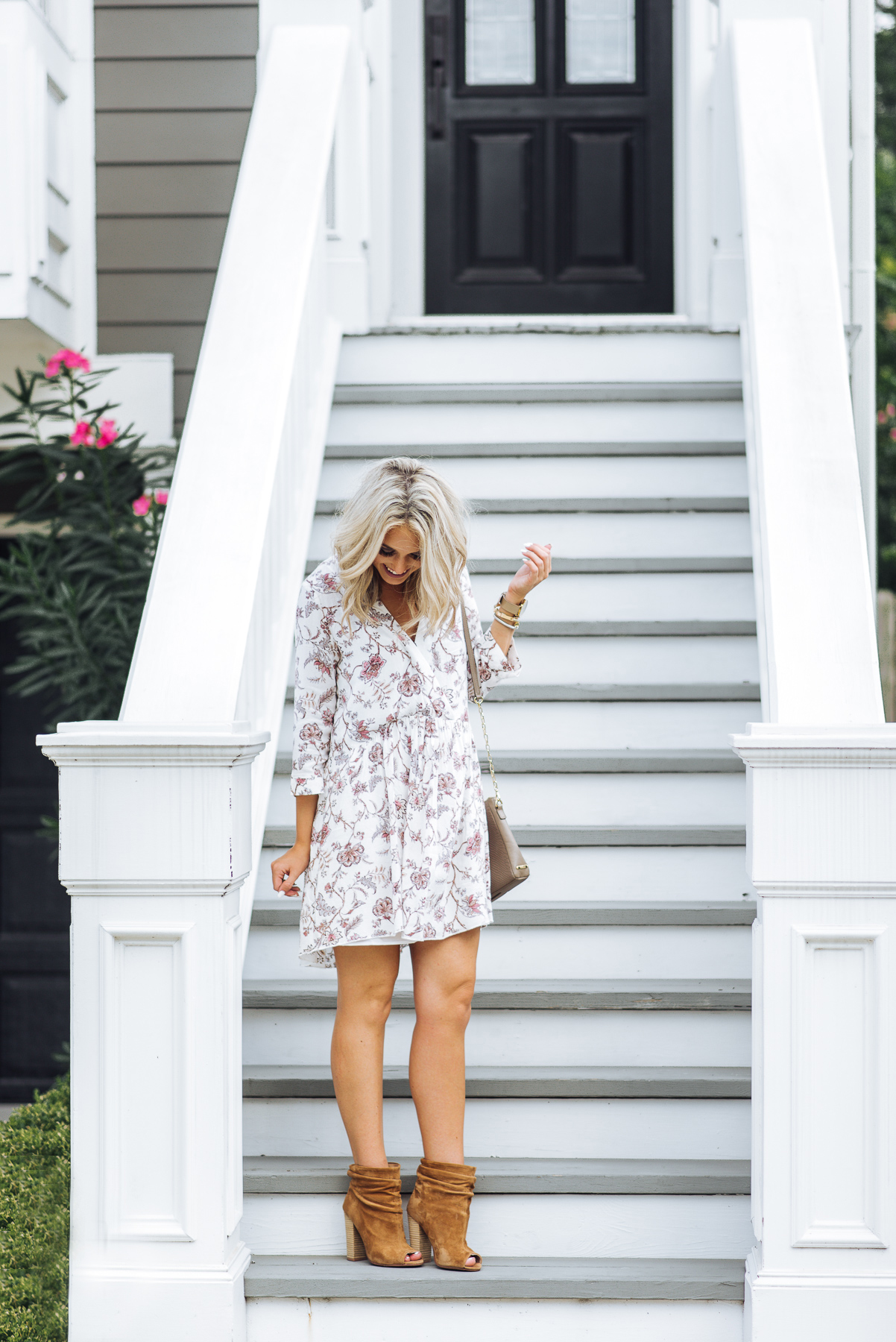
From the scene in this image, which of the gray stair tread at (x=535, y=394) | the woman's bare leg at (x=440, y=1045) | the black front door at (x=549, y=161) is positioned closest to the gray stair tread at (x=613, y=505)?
→ the gray stair tread at (x=535, y=394)

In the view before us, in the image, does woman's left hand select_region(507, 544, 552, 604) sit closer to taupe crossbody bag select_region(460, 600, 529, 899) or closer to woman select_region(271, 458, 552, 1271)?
woman select_region(271, 458, 552, 1271)

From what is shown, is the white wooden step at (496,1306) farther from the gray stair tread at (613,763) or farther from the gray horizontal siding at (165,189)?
the gray horizontal siding at (165,189)

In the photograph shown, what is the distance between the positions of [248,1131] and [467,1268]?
53 centimetres

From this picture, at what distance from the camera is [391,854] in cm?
226

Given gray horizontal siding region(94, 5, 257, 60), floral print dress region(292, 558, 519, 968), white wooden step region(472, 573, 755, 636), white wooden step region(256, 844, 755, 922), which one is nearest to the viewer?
floral print dress region(292, 558, 519, 968)

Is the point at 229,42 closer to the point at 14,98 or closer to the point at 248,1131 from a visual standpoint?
the point at 14,98

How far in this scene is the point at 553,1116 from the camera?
2.60 meters

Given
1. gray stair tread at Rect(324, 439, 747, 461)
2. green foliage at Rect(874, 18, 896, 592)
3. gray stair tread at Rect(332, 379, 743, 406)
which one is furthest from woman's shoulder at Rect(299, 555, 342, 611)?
green foliage at Rect(874, 18, 896, 592)

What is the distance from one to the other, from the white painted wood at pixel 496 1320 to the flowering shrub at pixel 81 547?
2.14 metres

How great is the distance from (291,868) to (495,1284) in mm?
768

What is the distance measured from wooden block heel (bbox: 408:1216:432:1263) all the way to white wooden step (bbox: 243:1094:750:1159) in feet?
0.81

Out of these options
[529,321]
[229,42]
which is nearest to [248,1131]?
[529,321]

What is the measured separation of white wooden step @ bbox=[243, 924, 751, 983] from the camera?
2.88 m

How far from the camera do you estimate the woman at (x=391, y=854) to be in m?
2.25
